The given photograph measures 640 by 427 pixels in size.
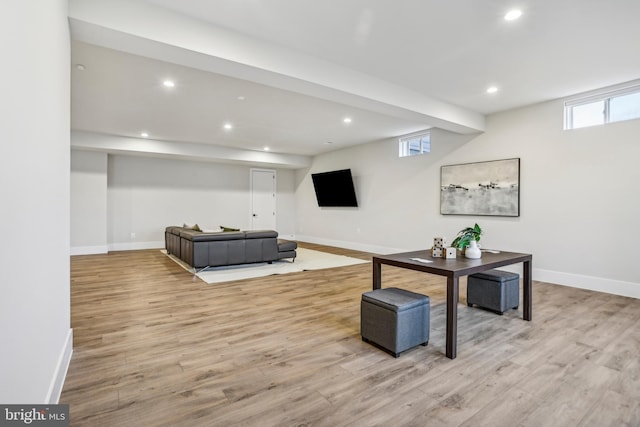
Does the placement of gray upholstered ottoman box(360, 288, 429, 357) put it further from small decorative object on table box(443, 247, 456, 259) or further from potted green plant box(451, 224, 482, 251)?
potted green plant box(451, 224, 482, 251)

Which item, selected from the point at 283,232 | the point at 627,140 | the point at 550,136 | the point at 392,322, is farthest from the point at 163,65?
the point at 283,232

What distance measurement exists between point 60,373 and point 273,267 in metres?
4.10

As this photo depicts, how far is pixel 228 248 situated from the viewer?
19.0 feet

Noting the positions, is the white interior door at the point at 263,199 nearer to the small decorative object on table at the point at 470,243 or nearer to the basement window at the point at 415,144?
the basement window at the point at 415,144

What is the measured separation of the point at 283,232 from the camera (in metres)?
11.2

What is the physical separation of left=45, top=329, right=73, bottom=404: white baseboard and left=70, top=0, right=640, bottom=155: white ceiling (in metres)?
2.48

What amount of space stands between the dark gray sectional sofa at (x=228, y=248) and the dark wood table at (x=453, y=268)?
341 centimetres

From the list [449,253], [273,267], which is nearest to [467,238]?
[449,253]

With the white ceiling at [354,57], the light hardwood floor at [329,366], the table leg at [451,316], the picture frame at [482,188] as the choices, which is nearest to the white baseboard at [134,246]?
the white ceiling at [354,57]

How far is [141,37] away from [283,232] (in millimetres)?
8842

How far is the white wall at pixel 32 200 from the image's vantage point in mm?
1047

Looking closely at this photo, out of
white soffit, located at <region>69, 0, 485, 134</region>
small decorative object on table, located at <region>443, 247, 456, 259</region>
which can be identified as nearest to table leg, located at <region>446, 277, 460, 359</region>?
small decorative object on table, located at <region>443, 247, 456, 259</region>

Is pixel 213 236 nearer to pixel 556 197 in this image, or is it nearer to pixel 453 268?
pixel 453 268

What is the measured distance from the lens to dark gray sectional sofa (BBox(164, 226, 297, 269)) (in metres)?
5.54
